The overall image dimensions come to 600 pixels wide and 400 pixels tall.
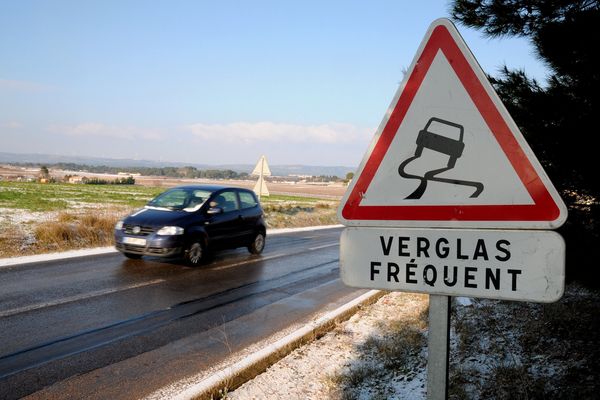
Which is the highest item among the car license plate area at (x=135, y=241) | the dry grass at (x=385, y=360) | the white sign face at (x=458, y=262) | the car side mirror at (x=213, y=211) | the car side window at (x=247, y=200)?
the white sign face at (x=458, y=262)

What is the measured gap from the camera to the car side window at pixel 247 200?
1212 cm

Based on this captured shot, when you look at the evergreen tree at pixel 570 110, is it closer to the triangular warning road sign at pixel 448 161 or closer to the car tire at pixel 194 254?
the triangular warning road sign at pixel 448 161

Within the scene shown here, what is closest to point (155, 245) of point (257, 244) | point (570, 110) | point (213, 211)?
point (213, 211)

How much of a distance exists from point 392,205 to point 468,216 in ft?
0.99

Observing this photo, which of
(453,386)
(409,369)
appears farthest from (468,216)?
(409,369)

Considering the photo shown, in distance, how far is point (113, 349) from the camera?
5141 millimetres

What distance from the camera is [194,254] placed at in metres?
10.2

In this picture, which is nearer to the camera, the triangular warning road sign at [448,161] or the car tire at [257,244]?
the triangular warning road sign at [448,161]

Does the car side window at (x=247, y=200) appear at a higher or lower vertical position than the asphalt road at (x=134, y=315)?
higher

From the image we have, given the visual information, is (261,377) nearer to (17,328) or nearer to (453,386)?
(453,386)

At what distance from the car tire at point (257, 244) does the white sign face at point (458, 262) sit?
34.5 feet

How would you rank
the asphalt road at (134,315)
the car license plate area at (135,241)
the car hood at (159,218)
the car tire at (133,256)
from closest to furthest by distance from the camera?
the asphalt road at (134,315) < the car license plate area at (135,241) < the car hood at (159,218) < the car tire at (133,256)

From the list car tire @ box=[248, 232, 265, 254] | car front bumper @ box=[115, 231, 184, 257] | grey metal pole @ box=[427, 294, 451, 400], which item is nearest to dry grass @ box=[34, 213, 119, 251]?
car front bumper @ box=[115, 231, 184, 257]

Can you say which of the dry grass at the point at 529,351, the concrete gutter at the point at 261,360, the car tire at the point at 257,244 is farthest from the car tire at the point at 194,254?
the dry grass at the point at 529,351
